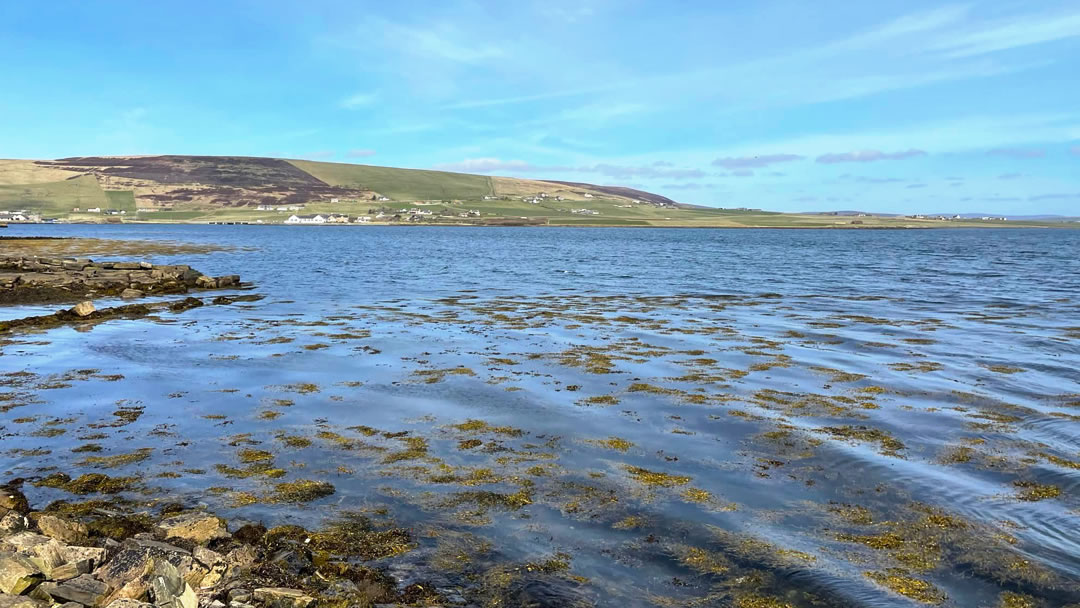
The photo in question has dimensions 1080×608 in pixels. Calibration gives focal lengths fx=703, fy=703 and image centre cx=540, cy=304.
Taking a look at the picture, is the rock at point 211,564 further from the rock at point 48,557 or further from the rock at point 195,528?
the rock at point 48,557

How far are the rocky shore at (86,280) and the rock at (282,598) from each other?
1433 inches

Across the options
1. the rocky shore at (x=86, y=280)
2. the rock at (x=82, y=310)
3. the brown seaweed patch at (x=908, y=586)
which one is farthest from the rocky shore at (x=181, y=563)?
the rocky shore at (x=86, y=280)

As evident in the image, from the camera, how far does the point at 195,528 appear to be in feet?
31.5

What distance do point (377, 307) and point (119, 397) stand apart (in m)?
21.3

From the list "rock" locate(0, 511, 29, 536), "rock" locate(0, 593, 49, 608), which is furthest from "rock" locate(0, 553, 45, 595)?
"rock" locate(0, 511, 29, 536)

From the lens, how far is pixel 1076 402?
17.9 metres

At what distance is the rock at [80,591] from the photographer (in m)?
7.79

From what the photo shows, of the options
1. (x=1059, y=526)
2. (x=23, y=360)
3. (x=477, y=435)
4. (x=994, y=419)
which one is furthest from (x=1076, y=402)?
(x=23, y=360)

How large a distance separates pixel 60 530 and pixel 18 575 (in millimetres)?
1240

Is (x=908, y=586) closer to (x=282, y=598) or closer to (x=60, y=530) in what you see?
(x=282, y=598)

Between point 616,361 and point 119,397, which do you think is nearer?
point 119,397

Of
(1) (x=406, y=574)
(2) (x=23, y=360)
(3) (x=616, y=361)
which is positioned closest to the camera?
(1) (x=406, y=574)

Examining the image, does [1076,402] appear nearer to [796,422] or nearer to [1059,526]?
[796,422]

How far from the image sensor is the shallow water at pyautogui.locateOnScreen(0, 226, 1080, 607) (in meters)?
9.38
